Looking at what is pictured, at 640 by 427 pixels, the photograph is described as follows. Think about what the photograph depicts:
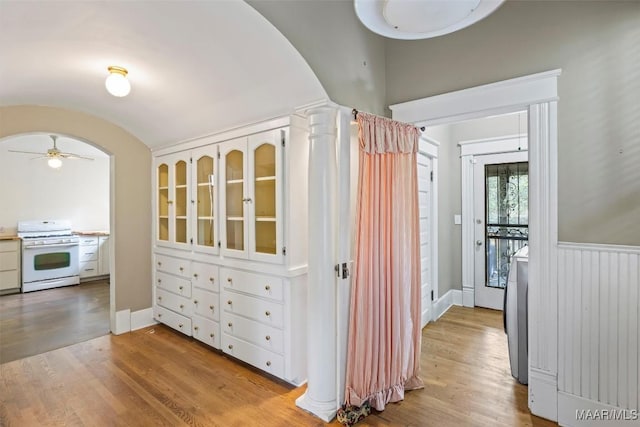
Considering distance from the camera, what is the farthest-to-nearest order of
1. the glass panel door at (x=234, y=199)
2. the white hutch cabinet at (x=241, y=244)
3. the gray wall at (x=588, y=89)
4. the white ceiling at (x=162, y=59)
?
the glass panel door at (x=234, y=199), the white hutch cabinet at (x=241, y=244), the gray wall at (x=588, y=89), the white ceiling at (x=162, y=59)

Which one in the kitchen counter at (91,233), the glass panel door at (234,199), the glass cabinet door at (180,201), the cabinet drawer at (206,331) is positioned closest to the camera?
the glass panel door at (234,199)

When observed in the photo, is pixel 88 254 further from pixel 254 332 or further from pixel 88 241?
pixel 254 332

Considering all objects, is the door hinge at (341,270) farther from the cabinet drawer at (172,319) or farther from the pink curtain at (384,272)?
the cabinet drawer at (172,319)

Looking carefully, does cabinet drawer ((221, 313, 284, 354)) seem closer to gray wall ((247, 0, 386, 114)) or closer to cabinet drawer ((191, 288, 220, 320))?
cabinet drawer ((191, 288, 220, 320))

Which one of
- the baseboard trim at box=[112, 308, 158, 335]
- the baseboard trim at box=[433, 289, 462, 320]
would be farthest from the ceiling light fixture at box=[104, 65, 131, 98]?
the baseboard trim at box=[433, 289, 462, 320]

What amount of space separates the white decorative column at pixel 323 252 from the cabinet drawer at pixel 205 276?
1299mm

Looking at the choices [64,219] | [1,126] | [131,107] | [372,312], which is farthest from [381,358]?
[64,219]

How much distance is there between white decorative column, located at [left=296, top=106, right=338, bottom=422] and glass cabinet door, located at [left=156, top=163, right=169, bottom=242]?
2.30 m

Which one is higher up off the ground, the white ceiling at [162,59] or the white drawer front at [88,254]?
the white ceiling at [162,59]

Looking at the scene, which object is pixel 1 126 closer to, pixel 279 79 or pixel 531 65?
pixel 279 79

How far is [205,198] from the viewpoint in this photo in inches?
126

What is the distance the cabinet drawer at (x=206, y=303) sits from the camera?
9.80ft

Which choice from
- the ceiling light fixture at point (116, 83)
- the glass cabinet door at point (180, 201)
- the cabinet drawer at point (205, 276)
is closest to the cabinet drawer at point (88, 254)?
→ the glass cabinet door at point (180, 201)

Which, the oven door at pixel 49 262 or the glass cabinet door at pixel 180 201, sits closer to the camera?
the glass cabinet door at pixel 180 201
